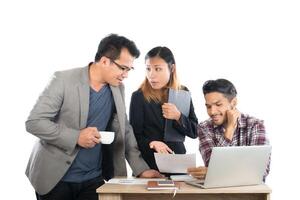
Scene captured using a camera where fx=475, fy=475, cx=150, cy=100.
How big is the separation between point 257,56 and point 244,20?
300 mm

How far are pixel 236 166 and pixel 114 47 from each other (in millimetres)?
909

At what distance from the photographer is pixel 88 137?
7.70 feet

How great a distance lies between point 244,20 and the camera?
3.71 meters

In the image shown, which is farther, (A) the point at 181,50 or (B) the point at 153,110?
(A) the point at 181,50

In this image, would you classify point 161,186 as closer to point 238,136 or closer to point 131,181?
point 131,181

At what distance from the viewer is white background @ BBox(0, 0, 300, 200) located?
3.69 m

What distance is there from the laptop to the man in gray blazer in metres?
0.48

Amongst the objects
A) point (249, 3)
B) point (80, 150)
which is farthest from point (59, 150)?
point (249, 3)

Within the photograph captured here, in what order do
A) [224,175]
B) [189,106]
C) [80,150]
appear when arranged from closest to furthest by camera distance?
[224,175] → [80,150] → [189,106]

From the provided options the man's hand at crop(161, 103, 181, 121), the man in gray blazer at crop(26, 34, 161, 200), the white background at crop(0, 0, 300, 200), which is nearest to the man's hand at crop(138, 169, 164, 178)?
the man in gray blazer at crop(26, 34, 161, 200)

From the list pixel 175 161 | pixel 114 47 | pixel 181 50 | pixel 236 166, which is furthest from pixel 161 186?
pixel 181 50

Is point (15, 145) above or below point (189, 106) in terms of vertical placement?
below

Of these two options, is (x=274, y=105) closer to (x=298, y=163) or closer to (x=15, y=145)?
(x=298, y=163)

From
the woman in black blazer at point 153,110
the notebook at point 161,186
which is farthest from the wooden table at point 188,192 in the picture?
the woman in black blazer at point 153,110
